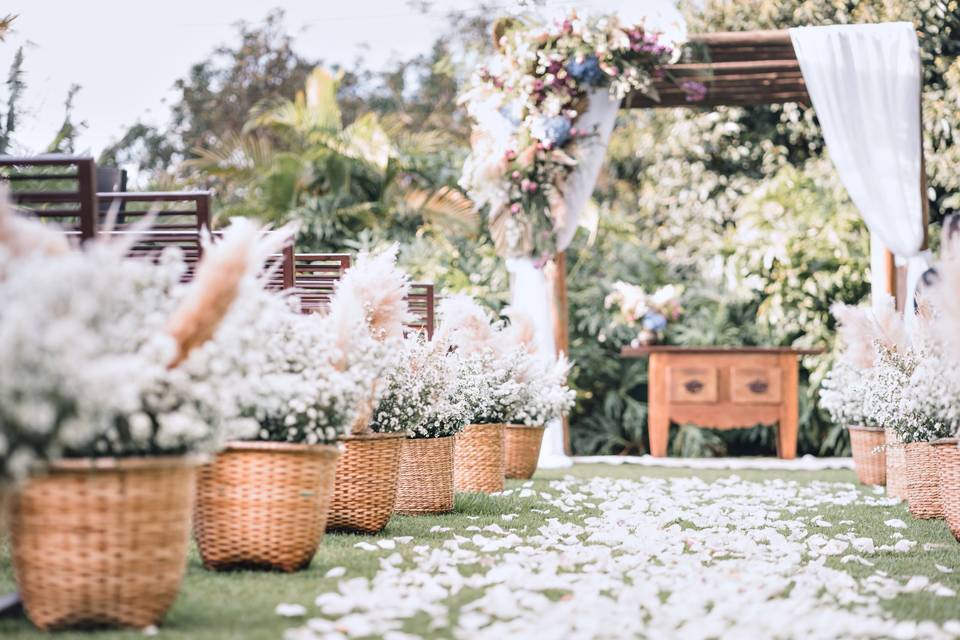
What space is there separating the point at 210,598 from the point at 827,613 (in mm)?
1362

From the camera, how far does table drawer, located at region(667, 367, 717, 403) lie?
8609mm

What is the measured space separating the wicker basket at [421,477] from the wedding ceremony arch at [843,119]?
3.08m

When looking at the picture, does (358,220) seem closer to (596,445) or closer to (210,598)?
(596,445)

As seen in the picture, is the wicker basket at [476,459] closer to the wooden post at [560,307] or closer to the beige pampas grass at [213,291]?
the wooden post at [560,307]

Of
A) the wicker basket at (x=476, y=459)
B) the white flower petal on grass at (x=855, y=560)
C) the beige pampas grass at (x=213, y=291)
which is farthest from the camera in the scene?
the wicker basket at (x=476, y=459)

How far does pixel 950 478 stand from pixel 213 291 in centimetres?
262

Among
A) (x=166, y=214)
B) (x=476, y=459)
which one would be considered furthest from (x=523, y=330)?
(x=166, y=214)

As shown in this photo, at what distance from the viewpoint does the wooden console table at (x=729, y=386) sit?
861 cm

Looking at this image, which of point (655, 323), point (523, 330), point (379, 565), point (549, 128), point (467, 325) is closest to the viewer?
point (379, 565)

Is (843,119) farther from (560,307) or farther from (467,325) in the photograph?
(467,325)

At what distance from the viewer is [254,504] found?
3.05m

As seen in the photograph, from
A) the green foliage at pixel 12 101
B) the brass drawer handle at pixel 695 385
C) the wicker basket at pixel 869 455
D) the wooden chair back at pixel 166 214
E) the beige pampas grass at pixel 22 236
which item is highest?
the green foliage at pixel 12 101

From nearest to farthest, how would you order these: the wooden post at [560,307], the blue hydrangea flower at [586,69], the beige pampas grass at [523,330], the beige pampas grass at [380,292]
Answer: the beige pampas grass at [380,292], the beige pampas grass at [523,330], the blue hydrangea flower at [586,69], the wooden post at [560,307]

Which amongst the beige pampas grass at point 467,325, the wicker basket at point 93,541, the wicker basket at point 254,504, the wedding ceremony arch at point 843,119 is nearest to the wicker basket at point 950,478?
the wicker basket at point 254,504
